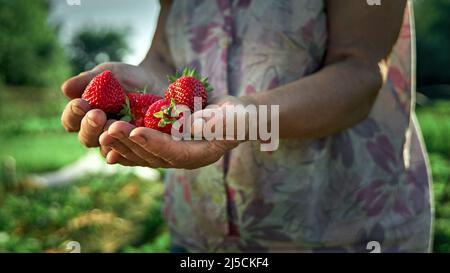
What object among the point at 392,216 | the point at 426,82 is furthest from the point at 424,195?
the point at 426,82

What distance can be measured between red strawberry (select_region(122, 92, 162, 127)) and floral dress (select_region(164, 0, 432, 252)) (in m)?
0.19

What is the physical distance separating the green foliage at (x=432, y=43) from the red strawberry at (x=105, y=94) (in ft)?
31.4

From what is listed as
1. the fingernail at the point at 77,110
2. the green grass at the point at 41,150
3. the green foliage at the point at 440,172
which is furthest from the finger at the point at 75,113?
the green grass at the point at 41,150

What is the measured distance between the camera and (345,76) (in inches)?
53.3

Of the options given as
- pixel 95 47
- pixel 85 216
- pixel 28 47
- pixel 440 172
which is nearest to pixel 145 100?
pixel 85 216

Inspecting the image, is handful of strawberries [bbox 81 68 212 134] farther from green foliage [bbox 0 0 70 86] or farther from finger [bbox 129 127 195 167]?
green foliage [bbox 0 0 70 86]

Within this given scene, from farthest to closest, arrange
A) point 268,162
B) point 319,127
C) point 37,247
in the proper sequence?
point 37,247 < point 268,162 < point 319,127

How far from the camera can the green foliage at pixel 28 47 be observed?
7090 mm

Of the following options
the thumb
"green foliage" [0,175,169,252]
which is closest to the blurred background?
"green foliage" [0,175,169,252]

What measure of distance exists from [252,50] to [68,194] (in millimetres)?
2721

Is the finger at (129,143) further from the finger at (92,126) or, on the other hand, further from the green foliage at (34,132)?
the green foliage at (34,132)

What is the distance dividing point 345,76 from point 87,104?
53cm

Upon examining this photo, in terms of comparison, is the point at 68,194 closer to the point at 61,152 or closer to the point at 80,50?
the point at 61,152

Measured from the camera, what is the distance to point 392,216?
4.97 feet
